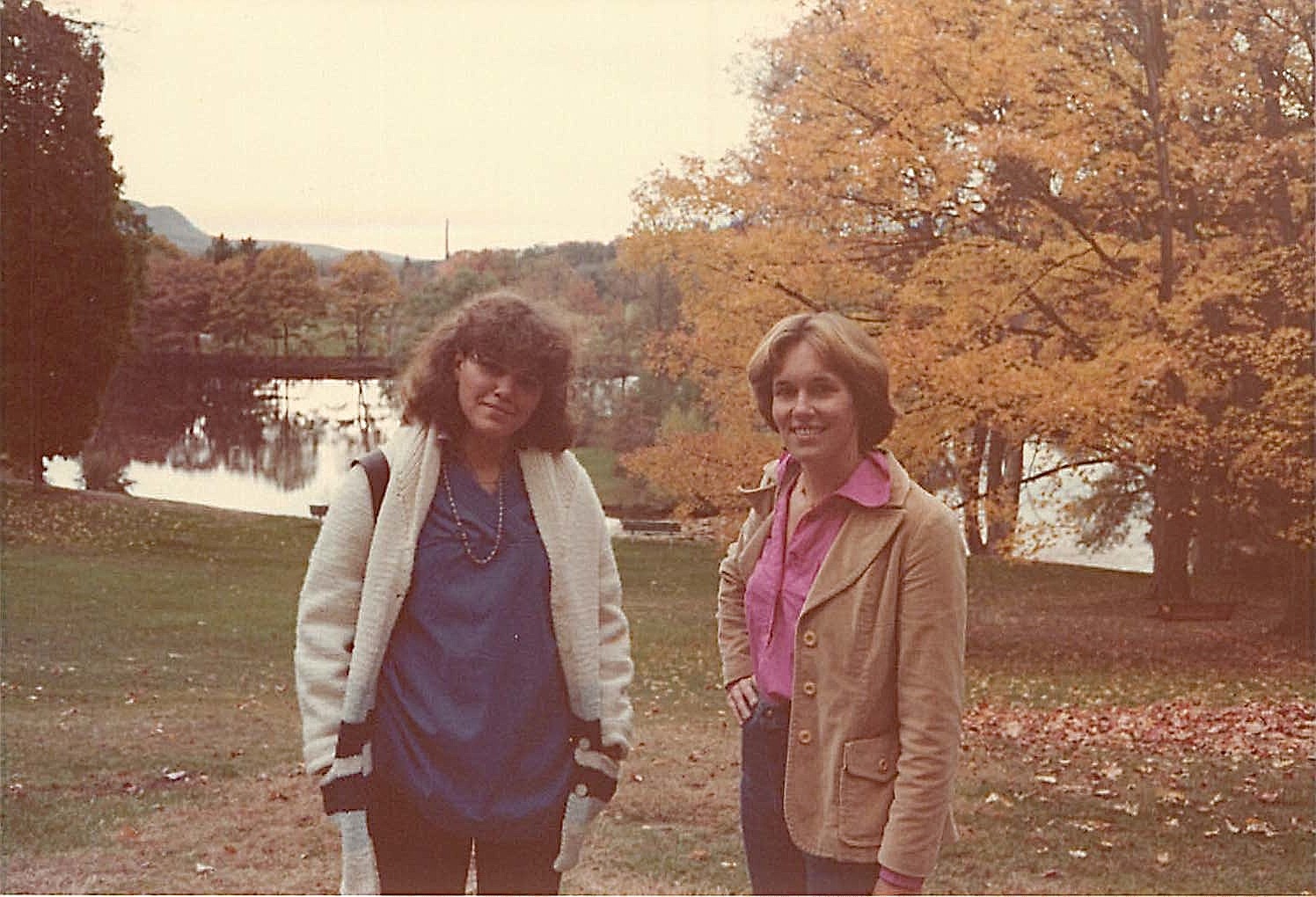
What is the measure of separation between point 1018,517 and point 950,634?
7.01 meters

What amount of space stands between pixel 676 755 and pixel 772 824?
405 cm

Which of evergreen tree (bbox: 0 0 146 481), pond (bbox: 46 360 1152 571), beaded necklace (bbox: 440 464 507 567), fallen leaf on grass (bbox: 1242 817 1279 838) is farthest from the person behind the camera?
evergreen tree (bbox: 0 0 146 481)

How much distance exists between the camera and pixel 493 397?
1.97 meters

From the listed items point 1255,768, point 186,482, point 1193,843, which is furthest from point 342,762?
point 186,482

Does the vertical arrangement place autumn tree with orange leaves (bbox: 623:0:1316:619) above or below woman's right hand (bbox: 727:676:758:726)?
above

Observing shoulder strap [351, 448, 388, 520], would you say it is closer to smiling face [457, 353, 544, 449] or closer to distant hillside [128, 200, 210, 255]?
smiling face [457, 353, 544, 449]

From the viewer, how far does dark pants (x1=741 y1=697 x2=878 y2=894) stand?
1827mm

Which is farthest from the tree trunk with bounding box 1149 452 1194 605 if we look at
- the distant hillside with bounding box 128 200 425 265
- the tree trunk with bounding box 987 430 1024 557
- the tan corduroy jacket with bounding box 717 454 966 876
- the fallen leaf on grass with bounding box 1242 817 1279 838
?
the distant hillside with bounding box 128 200 425 265

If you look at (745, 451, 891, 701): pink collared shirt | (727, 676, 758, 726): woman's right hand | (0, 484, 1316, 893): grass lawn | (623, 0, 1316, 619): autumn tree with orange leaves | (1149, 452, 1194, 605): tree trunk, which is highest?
(623, 0, 1316, 619): autumn tree with orange leaves

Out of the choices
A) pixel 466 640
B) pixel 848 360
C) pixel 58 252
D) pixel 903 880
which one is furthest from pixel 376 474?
pixel 58 252

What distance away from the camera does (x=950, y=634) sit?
5.64 feet

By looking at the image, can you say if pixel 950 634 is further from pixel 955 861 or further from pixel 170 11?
pixel 170 11

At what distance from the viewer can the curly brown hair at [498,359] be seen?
199 cm

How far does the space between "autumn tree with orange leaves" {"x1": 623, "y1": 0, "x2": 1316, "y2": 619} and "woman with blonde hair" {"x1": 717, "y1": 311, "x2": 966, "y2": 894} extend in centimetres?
595
